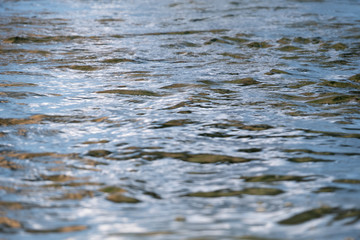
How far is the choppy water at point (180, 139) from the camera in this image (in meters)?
2.03

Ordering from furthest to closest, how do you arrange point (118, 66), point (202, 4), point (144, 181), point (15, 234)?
point (202, 4) → point (118, 66) → point (144, 181) → point (15, 234)

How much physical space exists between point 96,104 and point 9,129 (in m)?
0.81

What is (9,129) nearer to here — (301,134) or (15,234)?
(15,234)

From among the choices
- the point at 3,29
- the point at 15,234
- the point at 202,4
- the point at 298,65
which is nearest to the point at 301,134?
the point at 15,234

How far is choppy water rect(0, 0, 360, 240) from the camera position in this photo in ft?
6.65

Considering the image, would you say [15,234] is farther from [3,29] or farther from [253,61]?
[3,29]

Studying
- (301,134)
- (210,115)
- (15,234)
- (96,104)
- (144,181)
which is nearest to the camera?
(15,234)

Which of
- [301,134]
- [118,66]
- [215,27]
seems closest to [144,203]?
[301,134]

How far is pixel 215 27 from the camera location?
28.0ft

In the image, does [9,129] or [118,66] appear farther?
[118,66]

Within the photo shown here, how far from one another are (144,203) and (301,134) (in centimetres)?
131

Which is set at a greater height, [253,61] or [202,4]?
[202,4]

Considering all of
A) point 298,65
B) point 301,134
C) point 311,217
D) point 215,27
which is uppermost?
point 215,27

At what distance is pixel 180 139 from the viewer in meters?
3.09
